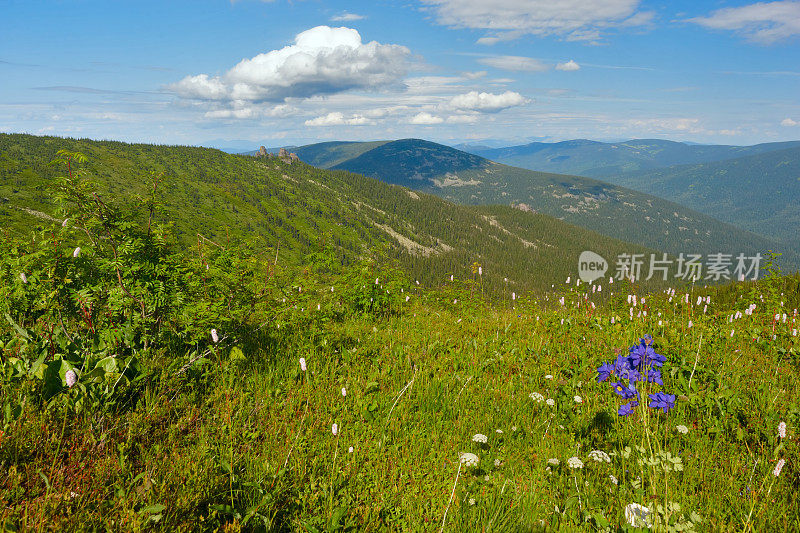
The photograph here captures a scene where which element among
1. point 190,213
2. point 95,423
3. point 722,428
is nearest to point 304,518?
point 95,423

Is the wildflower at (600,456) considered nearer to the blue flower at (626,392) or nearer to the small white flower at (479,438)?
the blue flower at (626,392)

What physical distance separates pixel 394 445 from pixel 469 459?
69 centimetres

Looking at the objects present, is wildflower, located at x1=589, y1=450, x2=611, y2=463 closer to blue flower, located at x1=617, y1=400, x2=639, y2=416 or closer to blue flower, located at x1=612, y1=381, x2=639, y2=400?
blue flower, located at x1=617, y1=400, x2=639, y2=416

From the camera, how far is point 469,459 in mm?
3334

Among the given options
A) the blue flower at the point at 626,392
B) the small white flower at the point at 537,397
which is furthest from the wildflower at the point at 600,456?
the small white flower at the point at 537,397

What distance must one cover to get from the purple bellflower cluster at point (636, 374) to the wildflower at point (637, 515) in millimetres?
1201

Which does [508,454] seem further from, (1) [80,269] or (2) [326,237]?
(2) [326,237]

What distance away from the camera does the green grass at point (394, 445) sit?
2496 mm

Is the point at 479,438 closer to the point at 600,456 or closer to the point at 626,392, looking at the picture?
the point at 600,456

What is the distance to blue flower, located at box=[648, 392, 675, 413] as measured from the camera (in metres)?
3.53

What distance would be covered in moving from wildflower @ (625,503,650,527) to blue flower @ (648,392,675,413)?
4.10 feet

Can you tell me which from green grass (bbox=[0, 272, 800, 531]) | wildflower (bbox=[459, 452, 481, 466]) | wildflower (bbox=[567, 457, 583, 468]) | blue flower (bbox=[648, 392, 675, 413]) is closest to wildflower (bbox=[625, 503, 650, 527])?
green grass (bbox=[0, 272, 800, 531])

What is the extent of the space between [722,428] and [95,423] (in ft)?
18.7

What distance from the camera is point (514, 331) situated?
7.57 m
